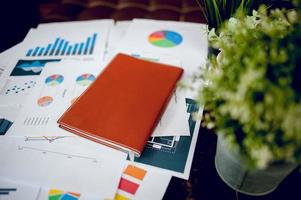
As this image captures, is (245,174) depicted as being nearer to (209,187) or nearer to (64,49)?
(209,187)

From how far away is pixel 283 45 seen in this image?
0.40m

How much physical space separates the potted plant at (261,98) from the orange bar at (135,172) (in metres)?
0.17

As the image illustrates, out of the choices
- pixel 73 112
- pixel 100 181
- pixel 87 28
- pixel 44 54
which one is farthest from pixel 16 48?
pixel 100 181

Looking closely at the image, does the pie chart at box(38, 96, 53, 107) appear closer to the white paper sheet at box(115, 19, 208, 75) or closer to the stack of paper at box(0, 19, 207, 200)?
the stack of paper at box(0, 19, 207, 200)

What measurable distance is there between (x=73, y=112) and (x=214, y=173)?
32 cm

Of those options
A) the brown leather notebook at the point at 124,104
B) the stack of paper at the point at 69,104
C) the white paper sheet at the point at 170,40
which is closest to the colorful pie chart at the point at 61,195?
the stack of paper at the point at 69,104

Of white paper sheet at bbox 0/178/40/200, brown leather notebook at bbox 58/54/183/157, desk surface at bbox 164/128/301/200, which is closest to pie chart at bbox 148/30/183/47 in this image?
brown leather notebook at bbox 58/54/183/157

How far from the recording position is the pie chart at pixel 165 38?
82 cm

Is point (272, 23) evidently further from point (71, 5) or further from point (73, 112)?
point (71, 5)

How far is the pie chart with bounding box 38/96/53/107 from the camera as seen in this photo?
0.68m

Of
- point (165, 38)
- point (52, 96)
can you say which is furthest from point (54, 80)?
point (165, 38)

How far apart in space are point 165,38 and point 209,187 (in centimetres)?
46

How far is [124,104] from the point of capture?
632 millimetres

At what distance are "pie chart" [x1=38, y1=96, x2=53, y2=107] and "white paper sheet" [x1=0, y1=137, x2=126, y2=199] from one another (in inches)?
3.9
